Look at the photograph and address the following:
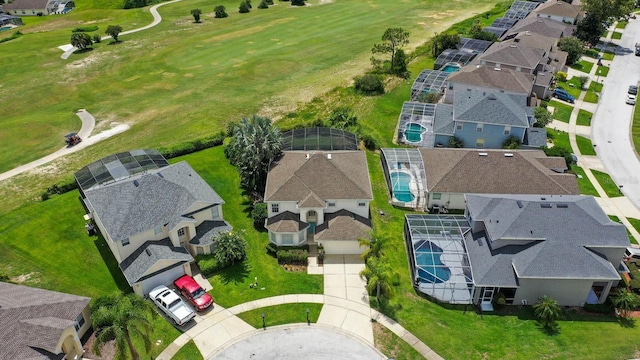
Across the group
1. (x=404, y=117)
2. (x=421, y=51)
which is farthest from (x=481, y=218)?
(x=421, y=51)

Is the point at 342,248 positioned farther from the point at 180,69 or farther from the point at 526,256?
the point at 180,69

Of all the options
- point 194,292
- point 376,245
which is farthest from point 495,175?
point 194,292

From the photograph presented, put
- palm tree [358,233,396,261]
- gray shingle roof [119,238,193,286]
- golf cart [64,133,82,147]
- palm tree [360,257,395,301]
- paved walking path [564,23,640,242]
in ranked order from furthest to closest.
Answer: golf cart [64,133,82,147]
paved walking path [564,23,640,242]
palm tree [358,233,396,261]
gray shingle roof [119,238,193,286]
palm tree [360,257,395,301]

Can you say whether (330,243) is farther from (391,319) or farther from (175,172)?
(175,172)

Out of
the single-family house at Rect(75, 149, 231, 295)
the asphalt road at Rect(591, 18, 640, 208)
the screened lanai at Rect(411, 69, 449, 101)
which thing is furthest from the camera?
the screened lanai at Rect(411, 69, 449, 101)

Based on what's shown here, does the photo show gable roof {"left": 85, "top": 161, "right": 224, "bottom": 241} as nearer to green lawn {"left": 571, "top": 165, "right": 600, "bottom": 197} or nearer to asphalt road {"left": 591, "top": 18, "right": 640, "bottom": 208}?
green lawn {"left": 571, "top": 165, "right": 600, "bottom": 197}

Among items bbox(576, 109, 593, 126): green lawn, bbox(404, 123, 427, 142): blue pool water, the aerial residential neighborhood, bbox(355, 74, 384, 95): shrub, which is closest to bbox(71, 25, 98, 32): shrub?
the aerial residential neighborhood
